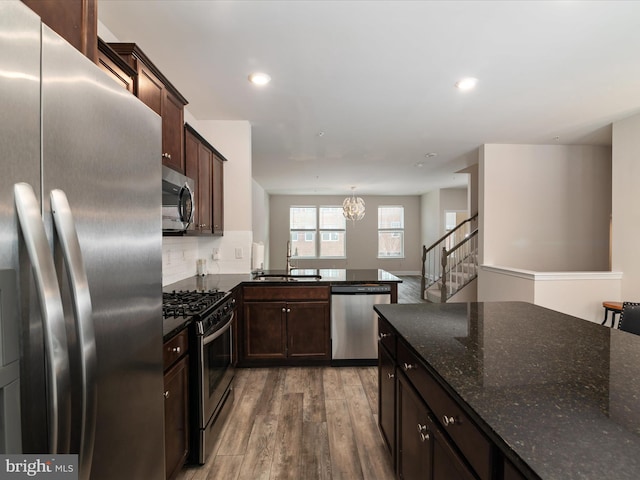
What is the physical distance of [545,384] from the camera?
985 millimetres

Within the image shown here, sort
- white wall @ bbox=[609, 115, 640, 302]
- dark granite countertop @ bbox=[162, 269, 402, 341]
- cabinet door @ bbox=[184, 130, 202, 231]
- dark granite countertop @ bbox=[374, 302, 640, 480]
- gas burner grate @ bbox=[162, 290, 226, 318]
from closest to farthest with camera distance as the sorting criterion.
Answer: dark granite countertop @ bbox=[374, 302, 640, 480] → gas burner grate @ bbox=[162, 290, 226, 318] → cabinet door @ bbox=[184, 130, 202, 231] → dark granite countertop @ bbox=[162, 269, 402, 341] → white wall @ bbox=[609, 115, 640, 302]

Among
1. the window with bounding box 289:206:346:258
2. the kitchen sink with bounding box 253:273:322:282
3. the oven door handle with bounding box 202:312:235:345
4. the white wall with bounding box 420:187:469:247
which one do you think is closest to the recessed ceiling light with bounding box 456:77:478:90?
the kitchen sink with bounding box 253:273:322:282

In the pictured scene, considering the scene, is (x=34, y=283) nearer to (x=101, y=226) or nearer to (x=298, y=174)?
(x=101, y=226)

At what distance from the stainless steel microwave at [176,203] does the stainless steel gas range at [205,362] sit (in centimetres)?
53

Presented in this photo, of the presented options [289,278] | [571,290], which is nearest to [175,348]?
[289,278]

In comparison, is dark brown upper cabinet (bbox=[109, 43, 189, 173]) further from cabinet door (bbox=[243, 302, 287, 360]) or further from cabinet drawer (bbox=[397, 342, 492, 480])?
cabinet drawer (bbox=[397, 342, 492, 480])

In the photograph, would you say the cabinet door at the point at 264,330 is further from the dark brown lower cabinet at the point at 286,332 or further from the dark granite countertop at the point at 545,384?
the dark granite countertop at the point at 545,384

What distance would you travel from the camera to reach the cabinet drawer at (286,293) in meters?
3.32

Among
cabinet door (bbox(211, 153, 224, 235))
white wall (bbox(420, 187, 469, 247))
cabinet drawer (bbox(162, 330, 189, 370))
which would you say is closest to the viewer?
cabinet drawer (bbox(162, 330, 189, 370))

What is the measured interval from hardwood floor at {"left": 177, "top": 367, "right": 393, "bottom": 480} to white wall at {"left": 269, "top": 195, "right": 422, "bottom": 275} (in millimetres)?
7385

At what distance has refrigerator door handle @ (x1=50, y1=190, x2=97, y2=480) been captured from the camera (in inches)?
23.0

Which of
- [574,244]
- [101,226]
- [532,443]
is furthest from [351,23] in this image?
[574,244]

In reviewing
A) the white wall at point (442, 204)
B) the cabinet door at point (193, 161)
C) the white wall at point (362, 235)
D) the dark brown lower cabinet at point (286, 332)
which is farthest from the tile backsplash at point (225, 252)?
the white wall at point (442, 204)

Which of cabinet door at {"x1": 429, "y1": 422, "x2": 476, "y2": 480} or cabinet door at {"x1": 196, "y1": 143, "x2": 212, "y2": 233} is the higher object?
cabinet door at {"x1": 196, "y1": 143, "x2": 212, "y2": 233}
